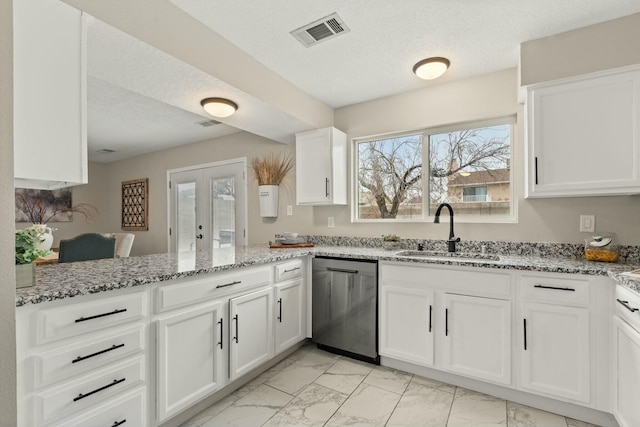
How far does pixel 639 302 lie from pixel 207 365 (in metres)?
2.15

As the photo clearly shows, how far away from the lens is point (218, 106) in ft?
7.96

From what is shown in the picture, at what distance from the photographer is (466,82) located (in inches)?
105

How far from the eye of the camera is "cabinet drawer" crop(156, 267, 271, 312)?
1.58 m

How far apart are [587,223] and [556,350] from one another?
0.97 m

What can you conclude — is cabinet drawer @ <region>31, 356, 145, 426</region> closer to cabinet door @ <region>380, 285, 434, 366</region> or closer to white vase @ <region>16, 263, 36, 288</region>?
white vase @ <region>16, 263, 36, 288</region>

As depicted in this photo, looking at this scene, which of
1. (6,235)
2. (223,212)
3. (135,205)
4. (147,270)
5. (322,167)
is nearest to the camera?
(6,235)

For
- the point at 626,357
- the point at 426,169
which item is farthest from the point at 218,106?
the point at 626,357

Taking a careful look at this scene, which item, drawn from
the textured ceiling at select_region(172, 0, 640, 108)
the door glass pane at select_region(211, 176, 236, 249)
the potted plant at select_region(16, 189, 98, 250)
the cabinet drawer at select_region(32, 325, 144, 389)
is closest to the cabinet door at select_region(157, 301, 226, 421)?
the cabinet drawer at select_region(32, 325, 144, 389)

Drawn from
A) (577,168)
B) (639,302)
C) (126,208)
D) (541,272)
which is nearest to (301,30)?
(577,168)

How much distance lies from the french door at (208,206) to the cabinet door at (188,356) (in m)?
2.29

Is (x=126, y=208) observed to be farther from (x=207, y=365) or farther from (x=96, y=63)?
(x=207, y=365)

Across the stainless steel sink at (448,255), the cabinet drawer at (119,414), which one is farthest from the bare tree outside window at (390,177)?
the cabinet drawer at (119,414)

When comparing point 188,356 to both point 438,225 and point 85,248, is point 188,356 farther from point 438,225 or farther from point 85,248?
point 438,225

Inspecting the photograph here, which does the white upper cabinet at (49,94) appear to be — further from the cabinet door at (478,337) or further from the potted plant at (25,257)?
the cabinet door at (478,337)
